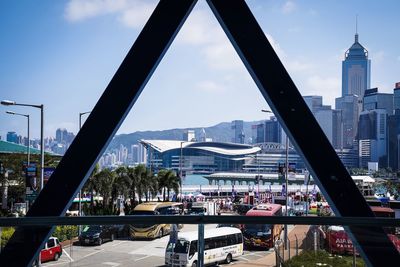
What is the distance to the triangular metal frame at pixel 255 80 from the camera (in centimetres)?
420

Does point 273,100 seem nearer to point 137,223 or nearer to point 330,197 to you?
point 330,197

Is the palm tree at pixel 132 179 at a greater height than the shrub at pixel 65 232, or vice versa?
the shrub at pixel 65 232

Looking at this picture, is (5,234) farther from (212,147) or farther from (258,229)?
(212,147)

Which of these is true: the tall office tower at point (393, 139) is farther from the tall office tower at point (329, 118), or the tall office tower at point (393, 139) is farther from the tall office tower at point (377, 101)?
the tall office tower at point (329, 118)

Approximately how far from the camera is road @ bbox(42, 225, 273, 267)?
3.24 m

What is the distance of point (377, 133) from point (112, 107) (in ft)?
Answer: 524

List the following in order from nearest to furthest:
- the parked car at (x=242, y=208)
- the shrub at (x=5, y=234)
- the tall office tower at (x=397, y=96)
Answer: the shrub at (x=5, y=234), the parked car at (x=242, y=208), the tall office tower at (x=397, y=96)

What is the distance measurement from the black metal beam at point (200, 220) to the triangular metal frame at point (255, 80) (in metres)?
0.83

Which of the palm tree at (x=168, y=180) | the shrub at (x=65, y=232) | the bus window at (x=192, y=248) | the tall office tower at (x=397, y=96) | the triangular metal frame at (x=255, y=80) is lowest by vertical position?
the palm tree at (x=168, y=180)

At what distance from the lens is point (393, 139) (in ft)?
463

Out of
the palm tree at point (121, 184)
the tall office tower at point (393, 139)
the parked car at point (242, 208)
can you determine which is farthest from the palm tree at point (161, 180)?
the tall office tower at point (393, 139)

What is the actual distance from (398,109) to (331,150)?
14688 centimetres

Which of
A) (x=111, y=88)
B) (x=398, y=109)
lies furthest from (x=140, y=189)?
(x=398, y=109)

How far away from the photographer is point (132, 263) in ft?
10.6
